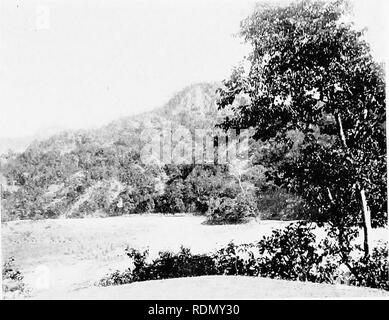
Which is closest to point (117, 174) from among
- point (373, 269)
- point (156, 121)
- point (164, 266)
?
point (156, 121)

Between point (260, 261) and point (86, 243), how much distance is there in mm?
2086

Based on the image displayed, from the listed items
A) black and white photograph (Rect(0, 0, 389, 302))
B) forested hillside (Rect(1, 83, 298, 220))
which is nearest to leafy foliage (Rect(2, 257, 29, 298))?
black and white photograph (Rect(0, 0, 389, 302))

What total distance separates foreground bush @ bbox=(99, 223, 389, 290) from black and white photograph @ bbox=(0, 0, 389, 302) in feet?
0.06

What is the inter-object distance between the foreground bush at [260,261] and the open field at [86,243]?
0.31 feet

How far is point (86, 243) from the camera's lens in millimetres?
5984

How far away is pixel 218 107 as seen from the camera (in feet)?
19.8

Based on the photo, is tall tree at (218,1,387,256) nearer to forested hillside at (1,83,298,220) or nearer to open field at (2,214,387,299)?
forested hillside at (1,83,298,220)

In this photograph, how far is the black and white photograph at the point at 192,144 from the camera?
5.84 m

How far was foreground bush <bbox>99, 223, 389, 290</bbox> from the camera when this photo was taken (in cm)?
596

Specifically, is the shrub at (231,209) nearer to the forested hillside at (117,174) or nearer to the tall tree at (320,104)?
the forested hillside at (117,174)

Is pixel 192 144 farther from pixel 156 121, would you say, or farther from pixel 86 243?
pixel 86 243

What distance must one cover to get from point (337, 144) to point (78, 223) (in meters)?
3.23

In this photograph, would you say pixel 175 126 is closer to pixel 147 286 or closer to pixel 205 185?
pixel 205 185

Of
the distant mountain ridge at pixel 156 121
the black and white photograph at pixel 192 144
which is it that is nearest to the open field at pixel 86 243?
the black and white photograph at pixel 192 144
